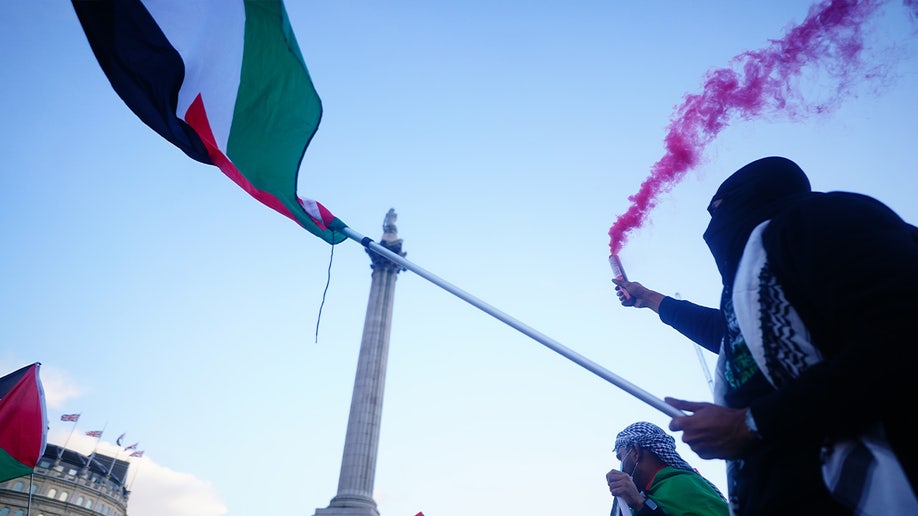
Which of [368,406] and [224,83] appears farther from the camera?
[368,406]

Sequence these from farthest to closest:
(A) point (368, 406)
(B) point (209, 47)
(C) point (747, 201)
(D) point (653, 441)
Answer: (A) point (368, 406) < (B) point (209, 47) < (D) point (653, 441) < (C) point (747, 201)

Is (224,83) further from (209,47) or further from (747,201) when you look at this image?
(747,201)

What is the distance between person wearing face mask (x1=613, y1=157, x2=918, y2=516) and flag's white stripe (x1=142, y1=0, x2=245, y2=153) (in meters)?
4.64

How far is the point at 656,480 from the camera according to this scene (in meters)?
4.30

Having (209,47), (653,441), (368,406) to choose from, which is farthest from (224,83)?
(368,406)

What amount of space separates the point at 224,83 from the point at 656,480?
5220mm

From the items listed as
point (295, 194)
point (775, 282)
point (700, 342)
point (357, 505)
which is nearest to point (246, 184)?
point (295, 194)

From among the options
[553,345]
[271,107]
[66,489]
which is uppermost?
[66,489]

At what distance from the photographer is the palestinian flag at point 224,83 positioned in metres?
4.70

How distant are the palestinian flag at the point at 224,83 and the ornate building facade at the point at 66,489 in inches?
2137

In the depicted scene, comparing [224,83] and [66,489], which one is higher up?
[66,489]

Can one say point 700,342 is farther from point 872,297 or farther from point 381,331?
point 381,331

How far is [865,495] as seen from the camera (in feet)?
4.60

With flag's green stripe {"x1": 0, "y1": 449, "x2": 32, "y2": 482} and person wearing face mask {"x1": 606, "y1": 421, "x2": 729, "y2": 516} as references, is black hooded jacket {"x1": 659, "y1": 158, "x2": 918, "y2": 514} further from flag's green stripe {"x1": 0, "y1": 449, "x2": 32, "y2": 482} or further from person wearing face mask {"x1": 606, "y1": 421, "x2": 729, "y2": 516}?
flag's green stripe {"x1": 0, "y1": 449, "x2": 32, "y2": 482}
